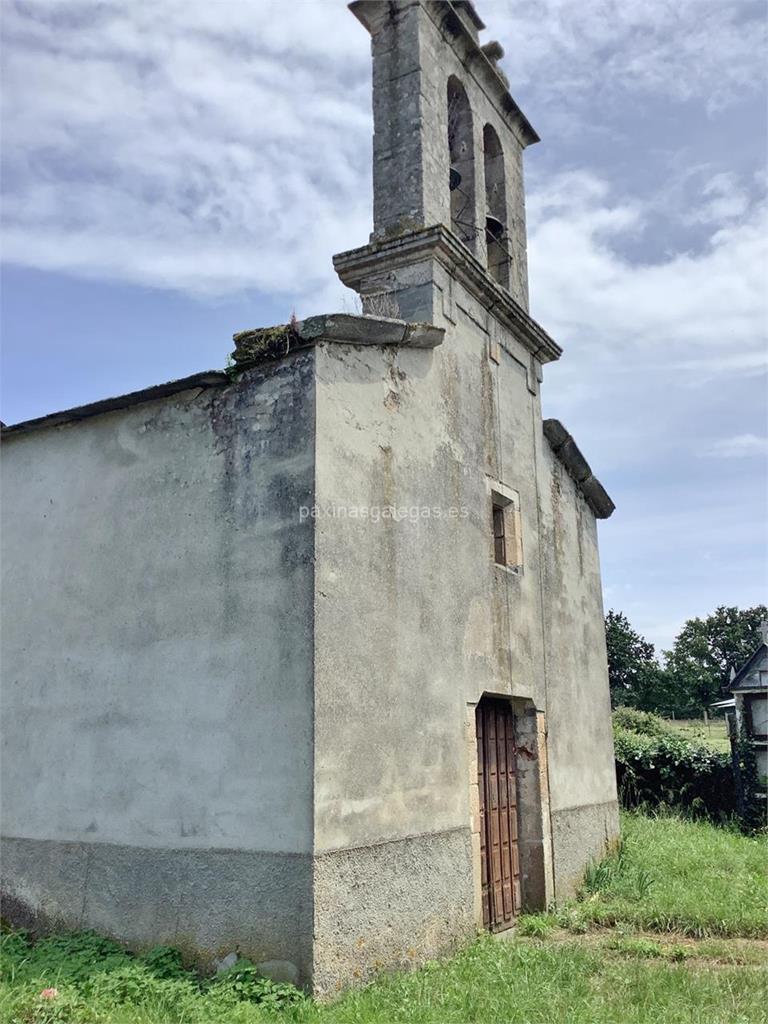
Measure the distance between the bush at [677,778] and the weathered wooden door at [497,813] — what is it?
627cm

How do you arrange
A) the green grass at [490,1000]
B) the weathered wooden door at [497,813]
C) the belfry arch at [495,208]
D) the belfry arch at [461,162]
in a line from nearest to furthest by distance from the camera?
the green grass at [490,1000] → the weathered wooden door at [497,813] → the belfry arch at [461,162] → the belfry arch at [495,208]

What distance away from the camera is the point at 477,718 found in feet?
26.2

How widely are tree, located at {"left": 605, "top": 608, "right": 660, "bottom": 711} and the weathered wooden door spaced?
35.8 meters

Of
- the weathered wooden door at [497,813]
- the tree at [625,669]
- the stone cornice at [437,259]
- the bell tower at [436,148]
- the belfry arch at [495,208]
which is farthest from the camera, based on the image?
the tree at [625,669]

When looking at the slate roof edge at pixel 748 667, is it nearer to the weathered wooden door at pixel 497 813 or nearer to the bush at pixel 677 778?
the bush at pixel 677 778

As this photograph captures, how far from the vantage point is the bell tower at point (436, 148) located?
26.8 ft

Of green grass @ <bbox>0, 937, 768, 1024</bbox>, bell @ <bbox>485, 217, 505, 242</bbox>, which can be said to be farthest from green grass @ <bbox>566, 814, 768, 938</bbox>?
bell @ <bbox>485, 217, 505, 242</bbox>

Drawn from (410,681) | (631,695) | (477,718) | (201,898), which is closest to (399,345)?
(410,681)

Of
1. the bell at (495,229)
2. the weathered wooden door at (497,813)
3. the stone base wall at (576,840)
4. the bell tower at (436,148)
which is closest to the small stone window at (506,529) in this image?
the weathered wooden door at (497,813)

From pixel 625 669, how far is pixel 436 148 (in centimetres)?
3901

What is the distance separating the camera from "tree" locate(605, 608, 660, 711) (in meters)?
42.8

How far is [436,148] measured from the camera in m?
8.50

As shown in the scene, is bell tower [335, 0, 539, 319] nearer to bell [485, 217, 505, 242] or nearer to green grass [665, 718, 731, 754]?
bell [485, 217, 505, 242]

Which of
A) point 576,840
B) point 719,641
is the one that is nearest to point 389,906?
point 576,840
